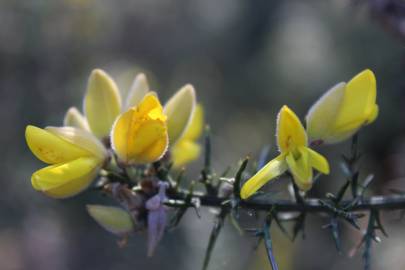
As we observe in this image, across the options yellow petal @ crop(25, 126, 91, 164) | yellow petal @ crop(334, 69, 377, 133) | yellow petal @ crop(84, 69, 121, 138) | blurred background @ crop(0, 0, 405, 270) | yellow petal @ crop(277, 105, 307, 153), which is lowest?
blurred background @ crop(0, 0, 405, 270)

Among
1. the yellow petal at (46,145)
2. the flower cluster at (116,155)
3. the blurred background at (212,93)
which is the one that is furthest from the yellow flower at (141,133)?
the blurred background at (212,93)

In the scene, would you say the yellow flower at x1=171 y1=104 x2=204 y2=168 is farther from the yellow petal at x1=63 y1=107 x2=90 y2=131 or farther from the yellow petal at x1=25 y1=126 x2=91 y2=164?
the yellow petal at x1=25 y1=126 x2=91 y2=164

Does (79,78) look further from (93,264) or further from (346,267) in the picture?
(346,267)

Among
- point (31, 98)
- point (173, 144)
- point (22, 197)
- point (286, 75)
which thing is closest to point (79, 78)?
point (31, 98)

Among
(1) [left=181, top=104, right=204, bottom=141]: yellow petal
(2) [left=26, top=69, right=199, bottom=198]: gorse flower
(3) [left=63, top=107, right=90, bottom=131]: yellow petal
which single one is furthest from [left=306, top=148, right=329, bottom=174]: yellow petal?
(3) [left=63, top=107, right=90, bottom=131]: yellow petal

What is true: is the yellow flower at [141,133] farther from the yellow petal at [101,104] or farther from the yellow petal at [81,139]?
the yellow petal at [101,104]

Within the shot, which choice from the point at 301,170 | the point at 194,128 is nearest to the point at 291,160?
the point at 301,170
